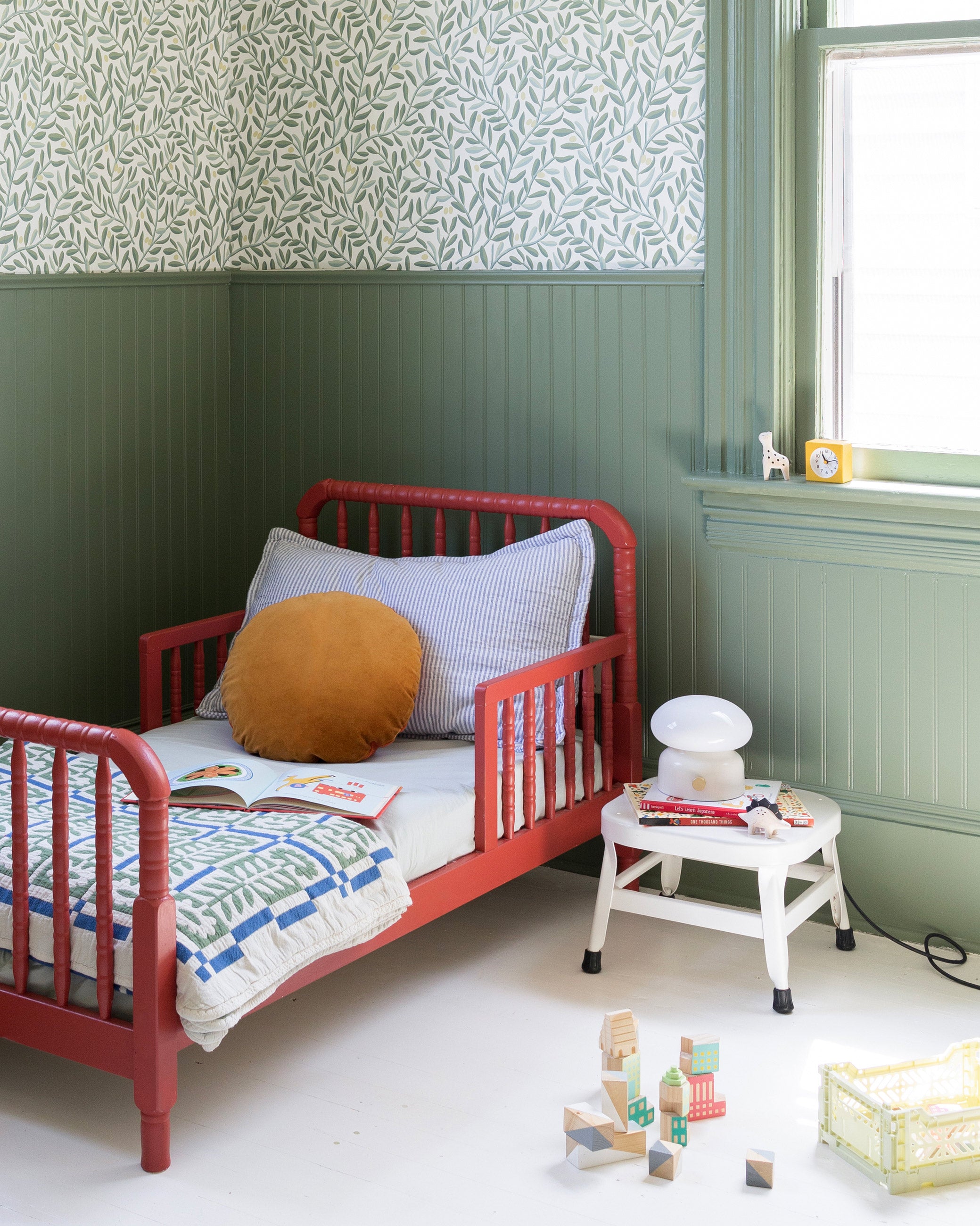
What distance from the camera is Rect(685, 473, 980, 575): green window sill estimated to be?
273 cm

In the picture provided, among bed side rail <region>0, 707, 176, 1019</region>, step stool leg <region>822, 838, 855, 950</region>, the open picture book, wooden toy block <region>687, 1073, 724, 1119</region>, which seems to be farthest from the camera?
step stool leg <region>822, 838, 855, 950</region>

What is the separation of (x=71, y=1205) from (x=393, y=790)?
83cm

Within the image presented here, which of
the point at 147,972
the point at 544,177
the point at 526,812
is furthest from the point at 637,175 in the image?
the point at 147,972

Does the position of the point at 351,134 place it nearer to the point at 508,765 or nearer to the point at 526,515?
the point at 526,515

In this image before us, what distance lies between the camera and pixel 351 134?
3367 millimetres

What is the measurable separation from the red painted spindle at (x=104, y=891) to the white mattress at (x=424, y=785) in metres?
0.52

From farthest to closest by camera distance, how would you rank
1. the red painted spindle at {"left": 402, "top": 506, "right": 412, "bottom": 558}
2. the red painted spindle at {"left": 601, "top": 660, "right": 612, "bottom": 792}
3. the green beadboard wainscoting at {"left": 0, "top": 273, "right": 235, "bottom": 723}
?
1. the red painted spindle at {"left": 402, "top": 506, "right": 412, "bottom": 558}
2. the green beadboard wainscoting at {"left": 0, "top": 273, "right": 235, "bottom": 723}
3. the red painted spindle at {"left": 601, "top": 660, "right": 612, "bottom": 792}

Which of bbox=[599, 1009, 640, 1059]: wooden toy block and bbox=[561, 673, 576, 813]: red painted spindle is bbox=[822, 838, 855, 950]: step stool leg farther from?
bbox=[599, 1009, 640, 1059]: wooden toy block

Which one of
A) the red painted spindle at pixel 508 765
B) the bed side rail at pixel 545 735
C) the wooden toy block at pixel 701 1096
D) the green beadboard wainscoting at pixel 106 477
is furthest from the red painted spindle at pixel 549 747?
the green beadboard wainscoting at pixel 106 477

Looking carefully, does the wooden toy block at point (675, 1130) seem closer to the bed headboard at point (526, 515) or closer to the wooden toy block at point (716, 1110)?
the wooden toy block at point (716, 1110)

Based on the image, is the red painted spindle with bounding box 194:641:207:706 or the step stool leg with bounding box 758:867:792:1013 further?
the red painted spindle with bounding box 194:641:207:706

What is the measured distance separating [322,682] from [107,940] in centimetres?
80

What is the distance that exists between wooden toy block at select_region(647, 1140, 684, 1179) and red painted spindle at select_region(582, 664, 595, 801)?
97 centimetres

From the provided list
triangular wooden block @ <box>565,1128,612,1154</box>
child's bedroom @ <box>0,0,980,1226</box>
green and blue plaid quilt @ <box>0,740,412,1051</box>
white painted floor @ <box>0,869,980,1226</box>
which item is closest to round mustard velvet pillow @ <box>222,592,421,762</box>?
child's bedroom @ <box>0,0,980,1226</box>
